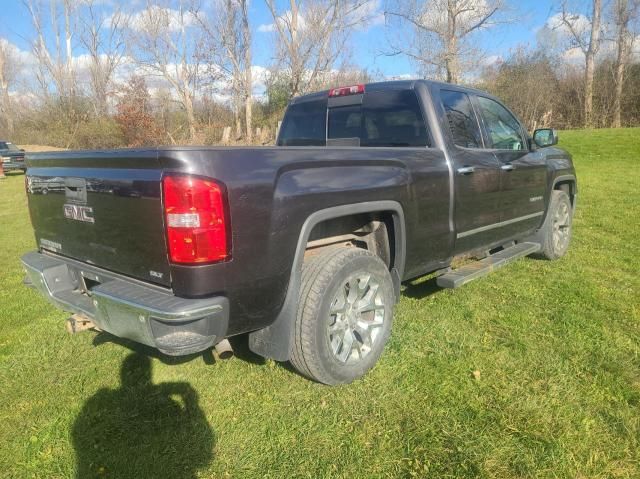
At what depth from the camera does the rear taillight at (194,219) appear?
2031 millimetres

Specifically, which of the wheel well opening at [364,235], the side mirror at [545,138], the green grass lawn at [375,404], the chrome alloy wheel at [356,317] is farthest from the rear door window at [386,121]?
the side mirror at [545,138]

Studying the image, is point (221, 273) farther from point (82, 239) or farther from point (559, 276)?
point (559, 276)

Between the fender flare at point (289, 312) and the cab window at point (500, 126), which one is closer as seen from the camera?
the fender flare at point (289, 312)

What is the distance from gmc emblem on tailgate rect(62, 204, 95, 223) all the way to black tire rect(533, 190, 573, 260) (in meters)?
4.61

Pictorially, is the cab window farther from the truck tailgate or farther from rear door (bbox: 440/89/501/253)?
the truck tailgate

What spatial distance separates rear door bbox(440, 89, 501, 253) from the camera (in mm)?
3613

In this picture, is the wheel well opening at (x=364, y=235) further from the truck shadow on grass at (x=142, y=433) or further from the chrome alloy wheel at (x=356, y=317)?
the truck shadow on grass at (x=142, y=433)

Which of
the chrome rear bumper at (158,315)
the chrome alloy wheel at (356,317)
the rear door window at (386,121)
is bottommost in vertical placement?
the chrome alloy wheel at (356,317)

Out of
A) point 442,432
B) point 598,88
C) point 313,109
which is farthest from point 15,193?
point 598,88

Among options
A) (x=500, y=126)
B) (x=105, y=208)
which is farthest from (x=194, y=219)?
(x=500, y=126)

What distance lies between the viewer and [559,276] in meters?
4.87

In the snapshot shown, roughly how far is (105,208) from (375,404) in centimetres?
191

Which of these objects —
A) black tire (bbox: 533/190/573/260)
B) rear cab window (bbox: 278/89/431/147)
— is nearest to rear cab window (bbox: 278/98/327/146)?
rear cab window (bbox: 278/89/431/147)

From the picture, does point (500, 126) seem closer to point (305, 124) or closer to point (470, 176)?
point (470, 176)
